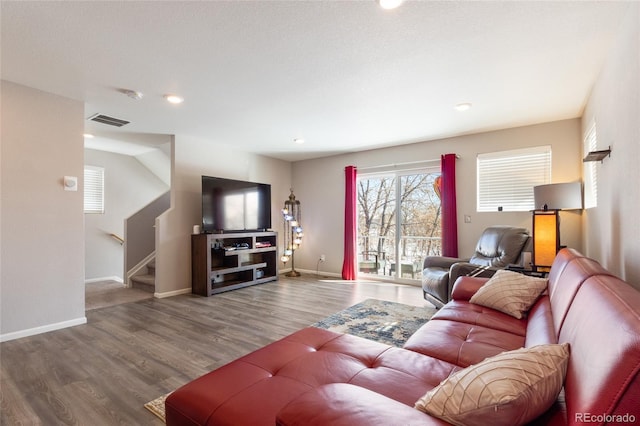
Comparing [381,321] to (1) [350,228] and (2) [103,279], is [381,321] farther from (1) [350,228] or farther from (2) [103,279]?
(2) [103,279]

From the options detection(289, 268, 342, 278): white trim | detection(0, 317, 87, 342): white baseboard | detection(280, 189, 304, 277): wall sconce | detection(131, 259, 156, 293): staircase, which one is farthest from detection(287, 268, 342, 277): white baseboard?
detection(0, 317, 87, 342): white baseboard

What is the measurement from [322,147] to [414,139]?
156 centimetres

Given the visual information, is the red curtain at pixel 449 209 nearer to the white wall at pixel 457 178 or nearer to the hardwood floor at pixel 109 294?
the white wall at pixel 457 178

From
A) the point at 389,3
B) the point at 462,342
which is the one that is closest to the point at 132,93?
the point at 389,3

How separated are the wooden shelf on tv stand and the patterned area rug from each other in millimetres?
2062

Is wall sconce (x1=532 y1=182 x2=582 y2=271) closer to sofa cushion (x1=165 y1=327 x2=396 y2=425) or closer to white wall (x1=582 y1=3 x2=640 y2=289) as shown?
white wall (x1=582 y1=3 x2=640 y2=289)

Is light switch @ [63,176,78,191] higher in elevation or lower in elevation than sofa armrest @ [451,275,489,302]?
higher

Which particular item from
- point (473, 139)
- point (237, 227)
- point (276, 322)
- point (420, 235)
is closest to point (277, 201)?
point (237, 227)

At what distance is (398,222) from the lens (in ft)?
17.0

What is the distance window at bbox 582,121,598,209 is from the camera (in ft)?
9.33

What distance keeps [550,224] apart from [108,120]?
522 centimetres

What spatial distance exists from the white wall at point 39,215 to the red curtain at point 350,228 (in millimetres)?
3828

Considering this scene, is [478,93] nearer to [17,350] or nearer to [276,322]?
[276,322]

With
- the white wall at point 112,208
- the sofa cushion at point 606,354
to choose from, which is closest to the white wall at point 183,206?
the white wall at point 112,208
